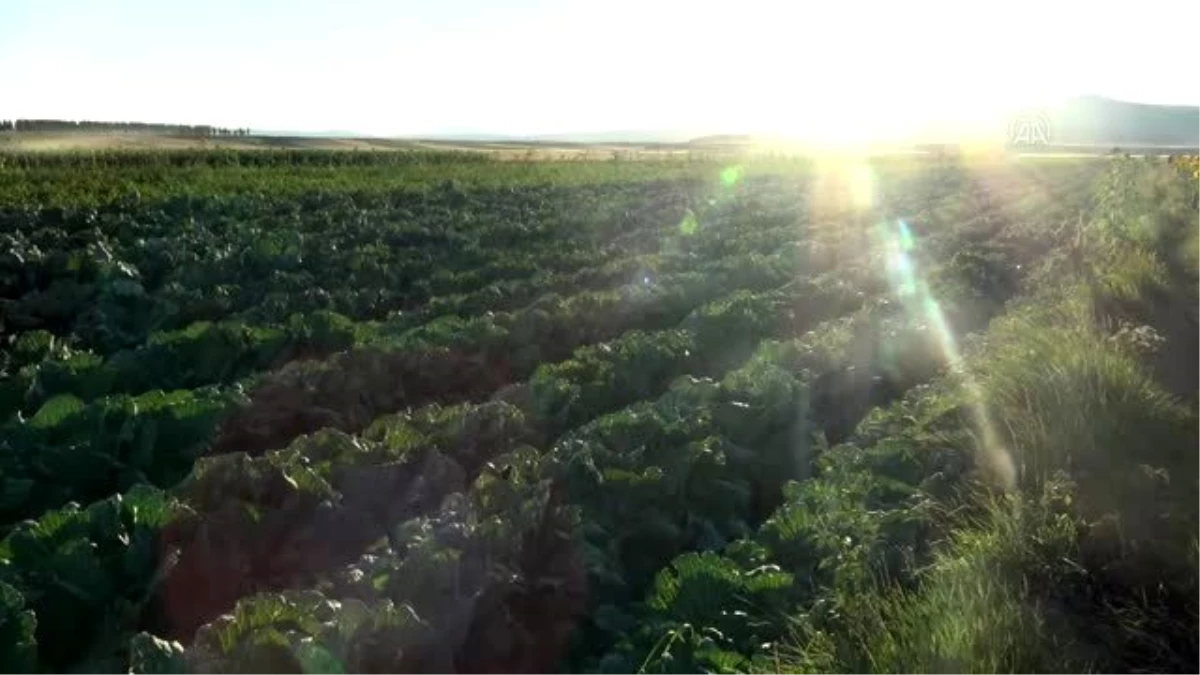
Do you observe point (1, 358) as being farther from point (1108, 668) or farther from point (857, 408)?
point (1108, 668)

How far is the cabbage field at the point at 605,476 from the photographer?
172 inches

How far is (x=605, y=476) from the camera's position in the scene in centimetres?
590

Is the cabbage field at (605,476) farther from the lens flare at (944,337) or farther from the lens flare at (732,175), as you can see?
the lens flare at (732,175)

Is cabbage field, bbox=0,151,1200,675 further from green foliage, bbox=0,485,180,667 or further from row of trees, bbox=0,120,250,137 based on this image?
row of trees, bbox=0,120,250,137

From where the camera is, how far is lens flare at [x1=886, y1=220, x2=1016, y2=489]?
647 centimetres

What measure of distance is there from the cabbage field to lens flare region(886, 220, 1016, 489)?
4 centimetres

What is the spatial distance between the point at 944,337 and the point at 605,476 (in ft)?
17.9

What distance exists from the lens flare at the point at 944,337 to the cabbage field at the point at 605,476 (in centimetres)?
4

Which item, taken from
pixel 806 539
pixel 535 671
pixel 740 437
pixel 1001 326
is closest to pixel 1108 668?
pixel 806 539

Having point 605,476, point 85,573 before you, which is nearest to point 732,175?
point 605,476

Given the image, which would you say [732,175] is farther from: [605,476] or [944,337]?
[605,476]

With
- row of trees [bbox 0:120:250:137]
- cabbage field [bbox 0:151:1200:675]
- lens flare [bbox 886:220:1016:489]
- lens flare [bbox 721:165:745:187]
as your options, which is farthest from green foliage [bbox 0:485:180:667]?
row of trees [bbox 0:120:250:137]

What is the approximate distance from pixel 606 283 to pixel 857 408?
7.50 meters

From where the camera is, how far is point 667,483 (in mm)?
5980
